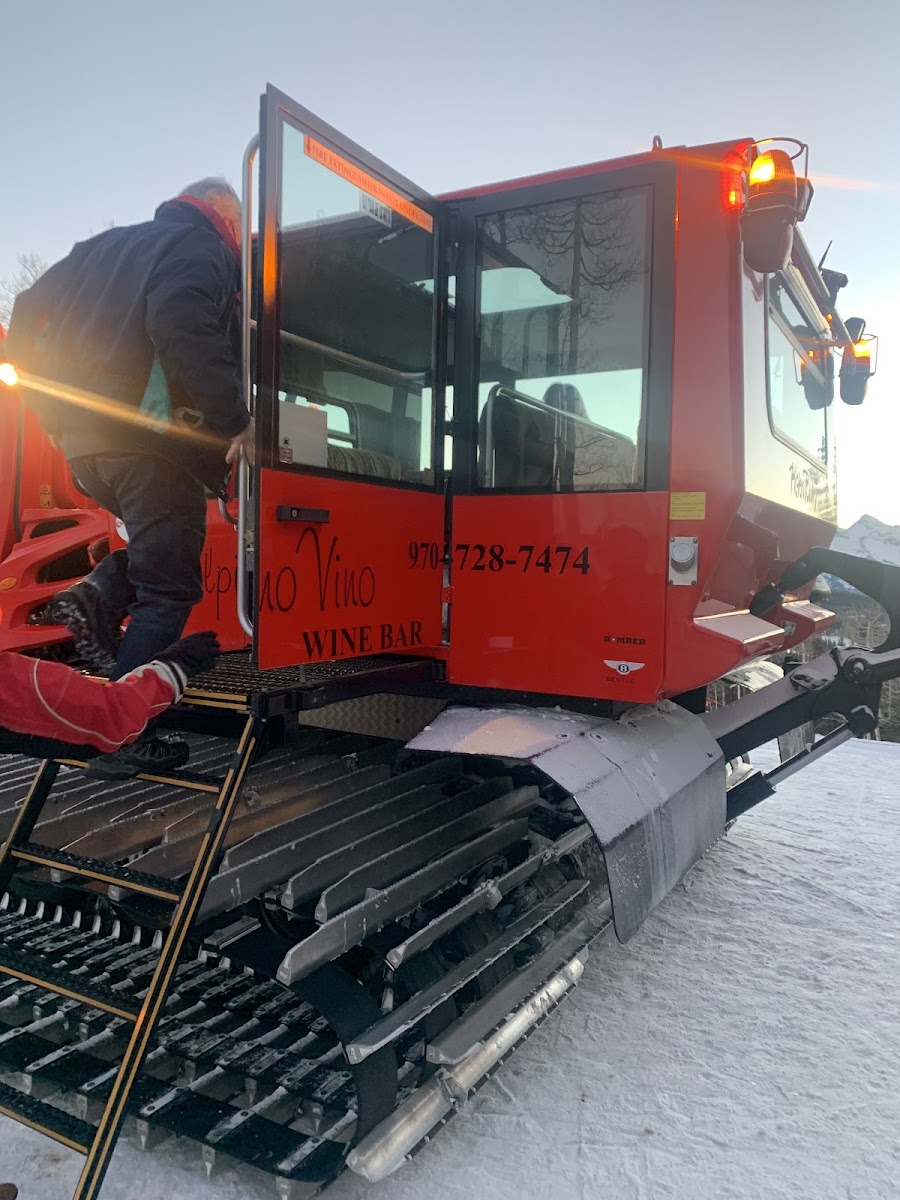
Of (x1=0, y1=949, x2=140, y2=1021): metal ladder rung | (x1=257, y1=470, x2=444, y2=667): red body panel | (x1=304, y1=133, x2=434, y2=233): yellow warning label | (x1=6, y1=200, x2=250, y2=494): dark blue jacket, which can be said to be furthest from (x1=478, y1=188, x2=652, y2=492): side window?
Answer: (x1=0, y1=949, x2=140, y2=1021): metal ladder rung

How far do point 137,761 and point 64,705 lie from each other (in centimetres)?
44

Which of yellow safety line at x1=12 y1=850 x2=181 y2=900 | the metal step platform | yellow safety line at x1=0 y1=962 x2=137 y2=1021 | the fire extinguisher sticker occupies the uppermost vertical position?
the fire extinguisher sticker

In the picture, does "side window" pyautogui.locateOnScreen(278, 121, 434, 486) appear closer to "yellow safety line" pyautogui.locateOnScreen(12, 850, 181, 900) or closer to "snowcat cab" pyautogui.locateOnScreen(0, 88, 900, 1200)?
"snowcat cab" pyautogui.locateOnScreen(0, 88, 900, 1200)

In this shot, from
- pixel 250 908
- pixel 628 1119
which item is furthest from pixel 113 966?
pixel 628 1119

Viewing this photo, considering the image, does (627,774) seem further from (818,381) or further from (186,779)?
(818,381)

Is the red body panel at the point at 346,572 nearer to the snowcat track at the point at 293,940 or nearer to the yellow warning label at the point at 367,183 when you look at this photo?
the snowcat track at the point at 293,940

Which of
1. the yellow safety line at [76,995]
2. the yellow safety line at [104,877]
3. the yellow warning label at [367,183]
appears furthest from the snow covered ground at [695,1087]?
the yellow warning label at [367,183]

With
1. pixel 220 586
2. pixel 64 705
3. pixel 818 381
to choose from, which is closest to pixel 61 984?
pixel 64 705

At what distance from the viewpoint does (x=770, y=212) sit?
2.56m

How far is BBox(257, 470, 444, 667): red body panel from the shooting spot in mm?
2305

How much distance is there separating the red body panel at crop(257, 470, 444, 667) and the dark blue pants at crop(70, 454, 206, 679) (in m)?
0.34

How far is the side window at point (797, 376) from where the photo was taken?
3172 mm

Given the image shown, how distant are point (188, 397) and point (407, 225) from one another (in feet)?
3.04

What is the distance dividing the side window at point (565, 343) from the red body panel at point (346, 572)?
0.37m
